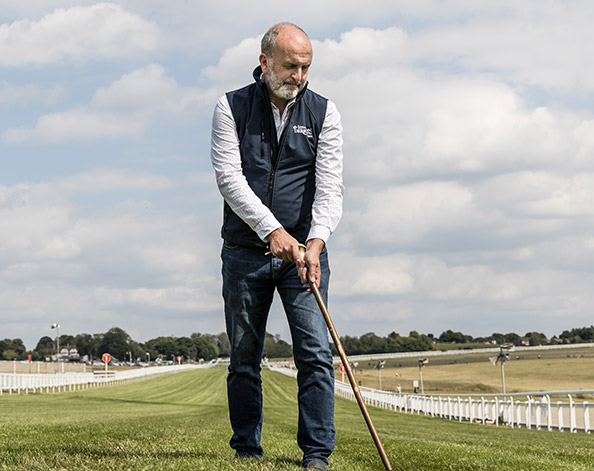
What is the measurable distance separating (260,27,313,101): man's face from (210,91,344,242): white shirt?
18cm

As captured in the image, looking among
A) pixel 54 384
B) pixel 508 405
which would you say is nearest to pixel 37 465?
pixel 508 405

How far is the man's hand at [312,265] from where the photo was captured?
5.56 metres

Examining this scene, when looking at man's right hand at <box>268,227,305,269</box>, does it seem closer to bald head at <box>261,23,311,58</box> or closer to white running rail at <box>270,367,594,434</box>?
bald head at <box>261,23,311,58</box>

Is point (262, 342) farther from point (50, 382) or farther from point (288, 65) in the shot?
point (50, 382)

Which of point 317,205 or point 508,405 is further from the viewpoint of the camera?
point 508,405

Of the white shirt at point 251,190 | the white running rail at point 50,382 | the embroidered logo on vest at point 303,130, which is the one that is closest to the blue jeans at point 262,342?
the white shirt at point 251,190

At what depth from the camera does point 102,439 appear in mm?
8320

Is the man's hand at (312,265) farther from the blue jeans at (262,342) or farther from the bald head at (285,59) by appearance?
the bald head at (285,59)

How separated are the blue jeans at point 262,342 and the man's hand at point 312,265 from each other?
24 cm

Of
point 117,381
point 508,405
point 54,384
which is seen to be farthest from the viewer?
point 117,381

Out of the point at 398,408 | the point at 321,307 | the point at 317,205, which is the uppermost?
the point at 317,205

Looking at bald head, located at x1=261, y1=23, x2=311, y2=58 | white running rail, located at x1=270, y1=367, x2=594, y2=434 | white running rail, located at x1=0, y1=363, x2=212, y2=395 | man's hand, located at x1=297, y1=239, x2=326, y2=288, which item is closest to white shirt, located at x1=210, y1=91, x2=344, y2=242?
man's hand, located at x1=297, y1=239, x2=326, y2=288

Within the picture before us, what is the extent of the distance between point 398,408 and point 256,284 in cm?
6189

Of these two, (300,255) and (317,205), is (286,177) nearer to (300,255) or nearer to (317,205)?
(317,205)
